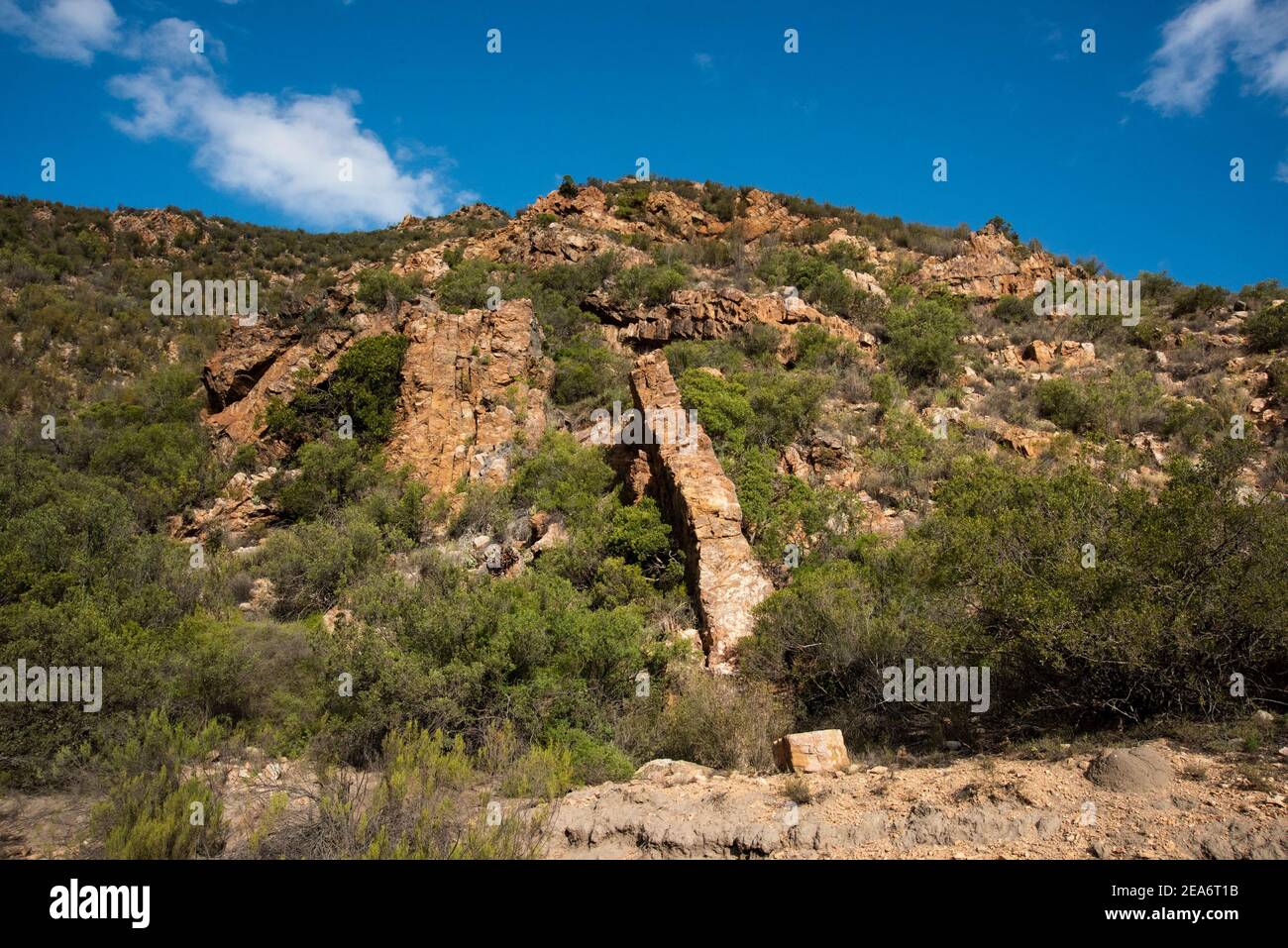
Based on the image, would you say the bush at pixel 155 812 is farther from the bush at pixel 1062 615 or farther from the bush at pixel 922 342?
the bush at pixel 922 342

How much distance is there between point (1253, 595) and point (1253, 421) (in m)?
14.9

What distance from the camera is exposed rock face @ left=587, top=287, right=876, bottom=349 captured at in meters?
20.7

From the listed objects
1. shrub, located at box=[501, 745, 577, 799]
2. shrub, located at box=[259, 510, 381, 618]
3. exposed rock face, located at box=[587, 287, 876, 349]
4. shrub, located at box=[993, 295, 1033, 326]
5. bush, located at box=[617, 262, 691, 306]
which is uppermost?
bush, located at box=[617, 262, 691, 306]

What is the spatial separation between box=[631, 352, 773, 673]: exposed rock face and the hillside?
0.30 feet

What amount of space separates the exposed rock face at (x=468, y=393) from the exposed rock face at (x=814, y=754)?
35.3 ft

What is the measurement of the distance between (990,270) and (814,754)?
25825 millimetres

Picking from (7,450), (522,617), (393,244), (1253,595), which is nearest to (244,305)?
(393,244)

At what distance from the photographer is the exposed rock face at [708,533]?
31.0 ft

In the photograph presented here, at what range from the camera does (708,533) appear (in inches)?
427

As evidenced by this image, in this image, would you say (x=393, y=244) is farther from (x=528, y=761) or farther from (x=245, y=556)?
(x=528, y=761)

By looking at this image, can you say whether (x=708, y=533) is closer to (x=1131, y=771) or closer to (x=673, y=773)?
(x=673, y=773)

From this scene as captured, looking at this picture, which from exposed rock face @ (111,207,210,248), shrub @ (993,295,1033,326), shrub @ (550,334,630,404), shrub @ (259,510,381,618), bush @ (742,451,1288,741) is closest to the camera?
bush @ (742,451,1288,741)

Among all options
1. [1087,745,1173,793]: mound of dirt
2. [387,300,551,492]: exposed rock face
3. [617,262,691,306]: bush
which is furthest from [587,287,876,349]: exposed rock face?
[1087,745,1173,793]: mound of dirt

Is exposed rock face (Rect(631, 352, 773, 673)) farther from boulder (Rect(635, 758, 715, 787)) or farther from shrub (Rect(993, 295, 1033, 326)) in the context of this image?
shrub (Rect(993, 295, 1033, 326))
